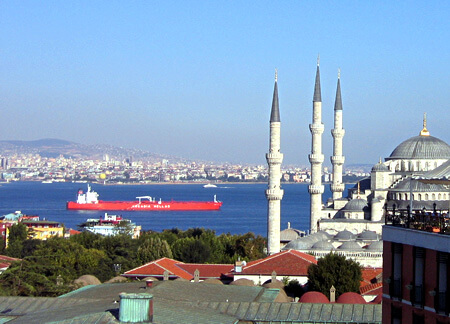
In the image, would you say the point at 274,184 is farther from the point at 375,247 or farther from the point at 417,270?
the point at 417,270

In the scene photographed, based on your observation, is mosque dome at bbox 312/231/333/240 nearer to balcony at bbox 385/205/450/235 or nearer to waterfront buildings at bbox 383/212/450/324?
balcony at bbox 385/205/450/235

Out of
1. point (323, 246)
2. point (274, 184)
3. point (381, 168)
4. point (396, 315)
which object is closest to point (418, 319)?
point (396, 315)

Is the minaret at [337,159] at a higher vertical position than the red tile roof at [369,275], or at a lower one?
higher

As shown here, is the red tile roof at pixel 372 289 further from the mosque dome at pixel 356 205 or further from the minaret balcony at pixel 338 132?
the minaret balcony at pixel 338 132

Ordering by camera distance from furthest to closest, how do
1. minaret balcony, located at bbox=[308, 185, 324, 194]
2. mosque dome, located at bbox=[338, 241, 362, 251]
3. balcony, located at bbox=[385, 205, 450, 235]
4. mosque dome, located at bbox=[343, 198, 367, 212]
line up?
minaret balcony, located at bbox=[308, 185, 324, 194] < mosque dome, located at bbox=[343, 198, 367, 212] < mosque dome, located at bbox=[338, 241, 362, 251] < balcony, located at bbox=[385, 205, 450, 235]

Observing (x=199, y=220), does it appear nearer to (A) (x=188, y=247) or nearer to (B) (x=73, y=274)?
(A) (x=188, y=247)

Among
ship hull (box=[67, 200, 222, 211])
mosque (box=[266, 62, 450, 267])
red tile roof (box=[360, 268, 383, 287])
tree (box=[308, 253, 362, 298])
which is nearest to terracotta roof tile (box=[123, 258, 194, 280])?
tree (box=[308, 253, 362, 298])

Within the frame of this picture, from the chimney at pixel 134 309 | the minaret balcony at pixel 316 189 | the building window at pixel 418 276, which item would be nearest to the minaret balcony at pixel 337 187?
the minaret balcony at pixel 316 189
